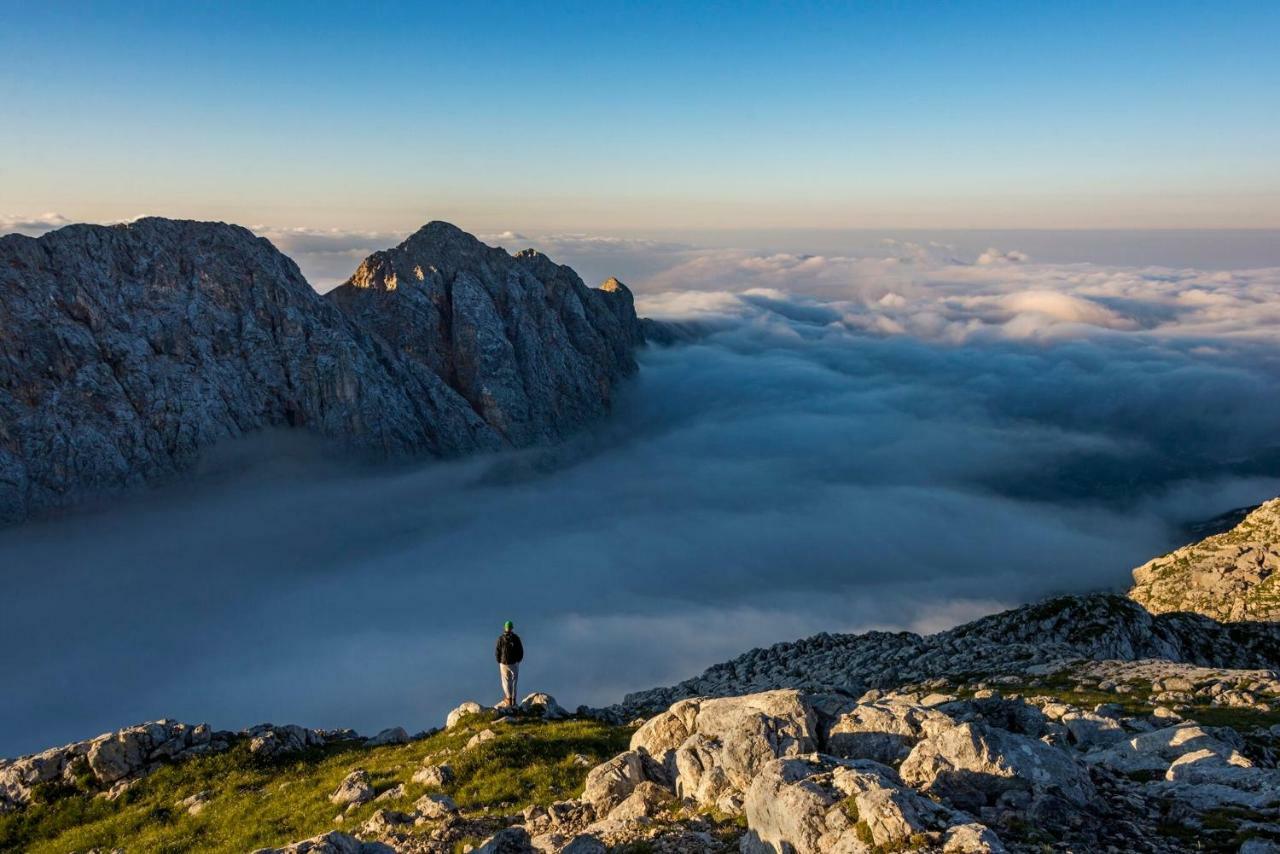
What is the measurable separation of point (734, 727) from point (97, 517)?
7839 inches

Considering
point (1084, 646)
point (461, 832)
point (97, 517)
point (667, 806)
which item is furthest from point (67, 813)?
point (97, 517)

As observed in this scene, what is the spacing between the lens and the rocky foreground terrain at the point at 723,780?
1556 centimetres

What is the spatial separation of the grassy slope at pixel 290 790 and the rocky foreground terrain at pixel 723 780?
0.12 m

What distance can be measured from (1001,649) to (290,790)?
2267 inches

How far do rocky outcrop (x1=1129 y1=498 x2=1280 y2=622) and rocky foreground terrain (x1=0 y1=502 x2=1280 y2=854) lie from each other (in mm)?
53972

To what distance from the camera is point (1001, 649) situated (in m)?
61.5

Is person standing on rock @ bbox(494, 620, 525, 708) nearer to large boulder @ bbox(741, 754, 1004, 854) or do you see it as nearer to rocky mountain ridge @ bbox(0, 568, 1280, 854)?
rocky mountain ridge @ bbox(0, 568, 1280, 854)

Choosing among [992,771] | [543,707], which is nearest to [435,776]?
[543,707]

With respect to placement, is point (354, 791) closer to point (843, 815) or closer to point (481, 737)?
point (481, 737)

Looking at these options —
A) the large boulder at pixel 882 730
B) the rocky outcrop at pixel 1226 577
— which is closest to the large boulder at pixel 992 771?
the large boulder at pixel 882 730

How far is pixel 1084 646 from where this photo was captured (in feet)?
217

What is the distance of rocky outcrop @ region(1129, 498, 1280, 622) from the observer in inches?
3319

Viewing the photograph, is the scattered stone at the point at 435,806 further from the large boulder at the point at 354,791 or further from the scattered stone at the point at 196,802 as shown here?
the scattered stone at the point at 196,802

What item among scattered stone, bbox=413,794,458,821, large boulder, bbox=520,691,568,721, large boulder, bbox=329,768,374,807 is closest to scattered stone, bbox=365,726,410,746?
large boulder, bbox=520,691,568,721
